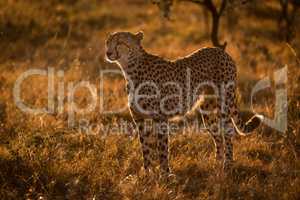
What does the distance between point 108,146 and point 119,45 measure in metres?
1.12

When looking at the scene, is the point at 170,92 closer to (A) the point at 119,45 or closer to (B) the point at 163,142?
(B) the point at 163,142

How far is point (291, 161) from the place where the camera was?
628 cm

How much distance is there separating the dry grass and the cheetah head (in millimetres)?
960

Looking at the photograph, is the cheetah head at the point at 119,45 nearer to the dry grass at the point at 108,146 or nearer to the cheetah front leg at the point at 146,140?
the cheetah front leg at the point at 146,140

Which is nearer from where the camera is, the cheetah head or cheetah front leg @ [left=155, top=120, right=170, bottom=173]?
the cheetah head

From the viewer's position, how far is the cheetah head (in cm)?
586

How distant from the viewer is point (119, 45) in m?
5.91

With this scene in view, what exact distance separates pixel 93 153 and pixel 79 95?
2.07 meters

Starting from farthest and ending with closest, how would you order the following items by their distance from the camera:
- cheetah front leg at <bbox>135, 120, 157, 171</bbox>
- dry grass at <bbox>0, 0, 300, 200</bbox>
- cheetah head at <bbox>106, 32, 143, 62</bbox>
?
1. cheetah front leg at <bbox>135, 120, 157, 171</bbox>
2. cheetah head at <bbox>106, 32, 143, 62</bbox>
3. dry grass at <bbox>0, 0, 300, 200</bbox>

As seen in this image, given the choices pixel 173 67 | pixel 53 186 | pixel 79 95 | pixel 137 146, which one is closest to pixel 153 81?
pixel 173 67

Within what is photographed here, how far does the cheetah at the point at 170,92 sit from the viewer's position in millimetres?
5969

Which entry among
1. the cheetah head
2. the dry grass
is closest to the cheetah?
the cheetah head

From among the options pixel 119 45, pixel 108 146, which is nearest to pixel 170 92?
pixel 119 45

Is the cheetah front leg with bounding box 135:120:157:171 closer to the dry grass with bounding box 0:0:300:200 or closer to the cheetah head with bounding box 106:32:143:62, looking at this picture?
the dry grass with bounding box 0:0:300:200
